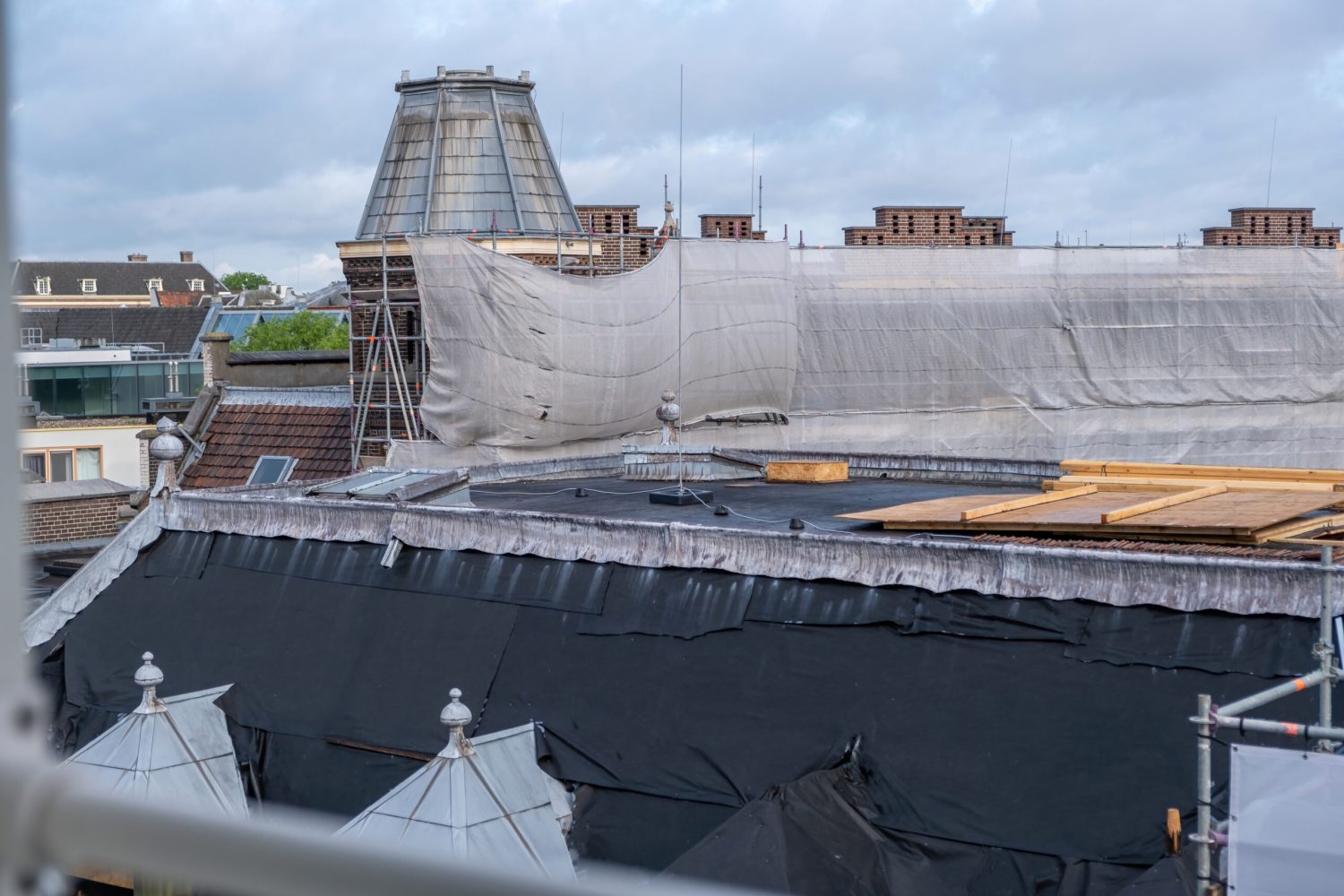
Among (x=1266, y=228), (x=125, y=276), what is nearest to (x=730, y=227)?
(x=1266, y=228)

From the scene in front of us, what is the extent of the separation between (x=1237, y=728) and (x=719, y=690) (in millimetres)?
4660

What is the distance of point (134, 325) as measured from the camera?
286 ft

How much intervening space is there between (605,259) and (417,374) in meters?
8.79

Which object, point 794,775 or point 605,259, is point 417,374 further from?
point 794,775

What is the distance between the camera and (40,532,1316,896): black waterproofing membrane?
1023cm

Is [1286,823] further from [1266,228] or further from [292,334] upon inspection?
[292,334]

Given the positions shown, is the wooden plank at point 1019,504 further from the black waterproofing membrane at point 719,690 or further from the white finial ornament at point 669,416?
the white finial ornament at point 669,416

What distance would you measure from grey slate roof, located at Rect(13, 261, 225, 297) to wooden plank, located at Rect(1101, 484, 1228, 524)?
126 metres

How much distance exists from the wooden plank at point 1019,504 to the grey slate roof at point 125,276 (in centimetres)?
→ 12472

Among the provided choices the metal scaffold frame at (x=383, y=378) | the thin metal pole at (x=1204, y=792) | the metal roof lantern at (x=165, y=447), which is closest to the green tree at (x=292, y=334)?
the metal scaffold frame at (x=383, y=378)

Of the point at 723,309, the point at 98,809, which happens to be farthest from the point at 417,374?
the point at 98,809

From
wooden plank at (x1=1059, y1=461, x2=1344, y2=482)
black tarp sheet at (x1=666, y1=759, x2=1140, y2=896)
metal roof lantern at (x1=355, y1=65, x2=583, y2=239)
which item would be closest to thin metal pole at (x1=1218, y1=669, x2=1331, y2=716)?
black tarp sheet at (x1=666, y1=759, x2=1140, y2=896)

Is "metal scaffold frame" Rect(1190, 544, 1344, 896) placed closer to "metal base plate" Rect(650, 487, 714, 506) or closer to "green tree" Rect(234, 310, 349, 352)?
"metal base plate" Rect(650, 487, 714, 506)

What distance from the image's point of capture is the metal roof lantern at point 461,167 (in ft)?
115
